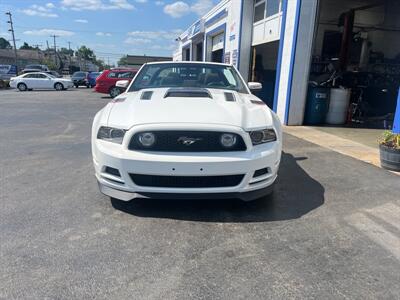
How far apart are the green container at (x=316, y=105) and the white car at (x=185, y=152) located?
7183 mm

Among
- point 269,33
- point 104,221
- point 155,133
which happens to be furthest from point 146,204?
point 269,33

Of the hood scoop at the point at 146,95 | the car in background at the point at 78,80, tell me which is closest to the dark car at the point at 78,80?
the car in background at the point at 78,80

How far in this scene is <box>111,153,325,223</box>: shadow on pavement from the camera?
3373 millimetres

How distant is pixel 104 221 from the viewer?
3.25 metres

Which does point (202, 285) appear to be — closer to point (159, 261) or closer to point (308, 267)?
point (159, 261)

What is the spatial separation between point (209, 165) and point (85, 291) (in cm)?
141

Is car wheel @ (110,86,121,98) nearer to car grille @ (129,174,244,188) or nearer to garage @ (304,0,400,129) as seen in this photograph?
garage @ (304,0,400,129)

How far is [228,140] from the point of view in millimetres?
3156

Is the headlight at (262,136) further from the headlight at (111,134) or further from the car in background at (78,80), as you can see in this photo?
the car in background at (78,80)

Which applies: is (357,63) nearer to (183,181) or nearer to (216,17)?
(216,17)

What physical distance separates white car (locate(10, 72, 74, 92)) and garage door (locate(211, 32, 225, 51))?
530 inches

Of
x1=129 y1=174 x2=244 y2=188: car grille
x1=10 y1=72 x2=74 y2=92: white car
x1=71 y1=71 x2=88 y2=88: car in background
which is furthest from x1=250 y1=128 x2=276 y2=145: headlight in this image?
x1=71 y1=71 x2=88 y2=88: car in background

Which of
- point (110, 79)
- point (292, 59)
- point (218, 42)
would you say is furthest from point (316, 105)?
point (110, 79)

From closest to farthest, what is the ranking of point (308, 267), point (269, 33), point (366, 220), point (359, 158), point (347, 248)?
point (308, 267)
point (347, 248)
point (366, 220)
point (359, 158)
point (269, 33)
